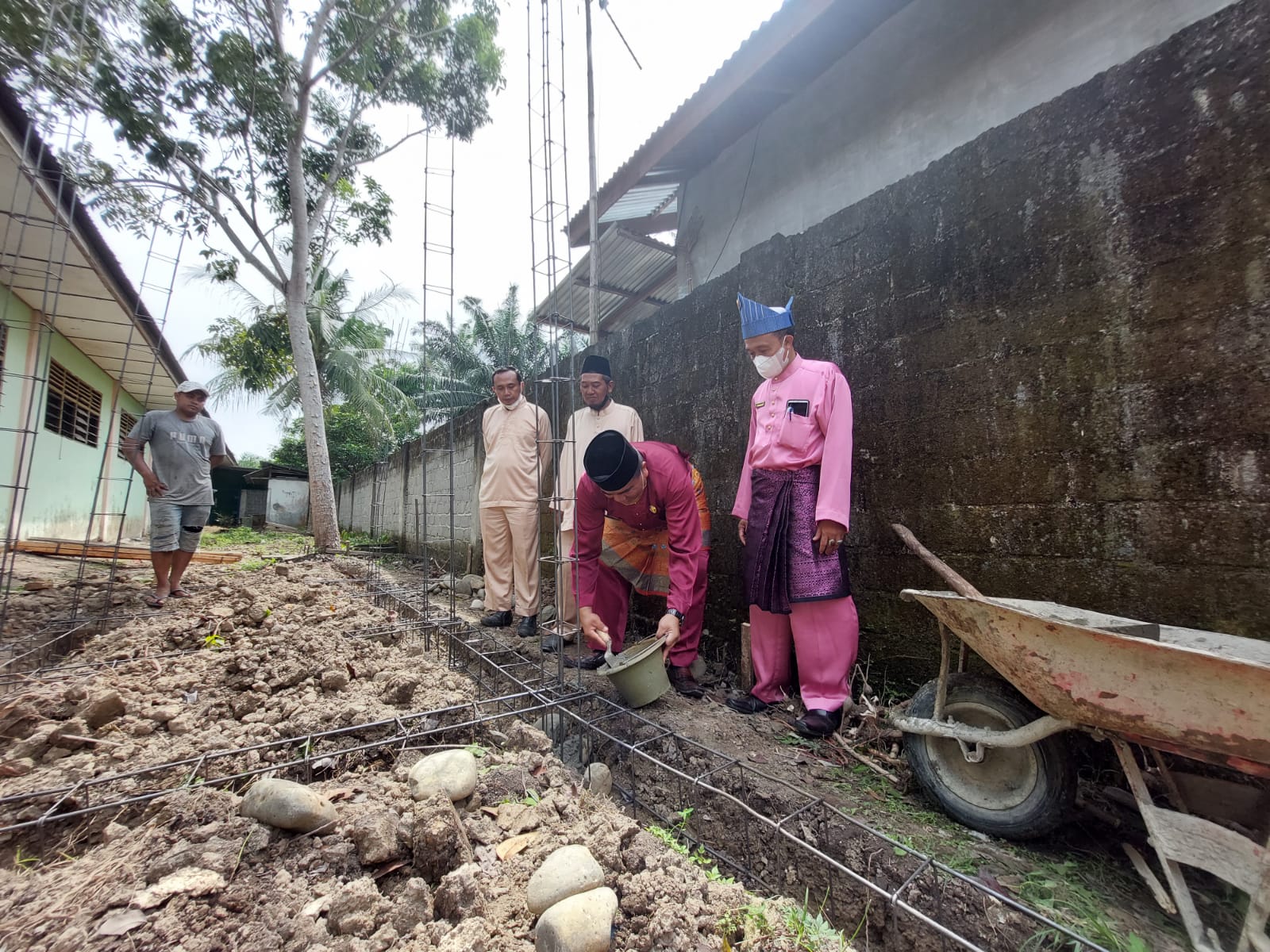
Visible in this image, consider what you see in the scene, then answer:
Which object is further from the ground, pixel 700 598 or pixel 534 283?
pixel 534 283

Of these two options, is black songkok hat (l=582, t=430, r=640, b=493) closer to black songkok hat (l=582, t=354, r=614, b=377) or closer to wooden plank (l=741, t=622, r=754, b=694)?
wooden plank (l=741, t=622, r=754, b=694)

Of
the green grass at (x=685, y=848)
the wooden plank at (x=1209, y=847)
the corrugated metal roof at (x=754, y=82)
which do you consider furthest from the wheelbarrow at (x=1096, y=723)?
the corrugated metal roof at (x=754, y=82)

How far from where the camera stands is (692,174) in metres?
5.93

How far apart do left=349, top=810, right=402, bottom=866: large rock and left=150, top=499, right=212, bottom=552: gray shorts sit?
351 cm

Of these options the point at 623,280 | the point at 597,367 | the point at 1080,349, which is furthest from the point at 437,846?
the point at 623,280

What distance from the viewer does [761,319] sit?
96.8 inches

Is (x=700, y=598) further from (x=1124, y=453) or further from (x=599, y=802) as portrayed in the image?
(x=1124, y=453)

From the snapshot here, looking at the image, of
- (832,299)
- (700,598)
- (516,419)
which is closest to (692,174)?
(516,419)

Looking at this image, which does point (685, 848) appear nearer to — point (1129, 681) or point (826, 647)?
point (826, 647)

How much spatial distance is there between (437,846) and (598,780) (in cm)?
67

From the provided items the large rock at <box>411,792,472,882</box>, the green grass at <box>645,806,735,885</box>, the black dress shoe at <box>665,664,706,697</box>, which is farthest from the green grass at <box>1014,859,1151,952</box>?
the black dress shoe at <box>665,664,706,697</box>

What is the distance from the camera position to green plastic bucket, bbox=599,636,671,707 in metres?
2.26

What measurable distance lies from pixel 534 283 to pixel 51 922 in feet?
8.36

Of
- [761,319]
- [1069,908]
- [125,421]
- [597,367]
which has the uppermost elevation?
[125,421]
